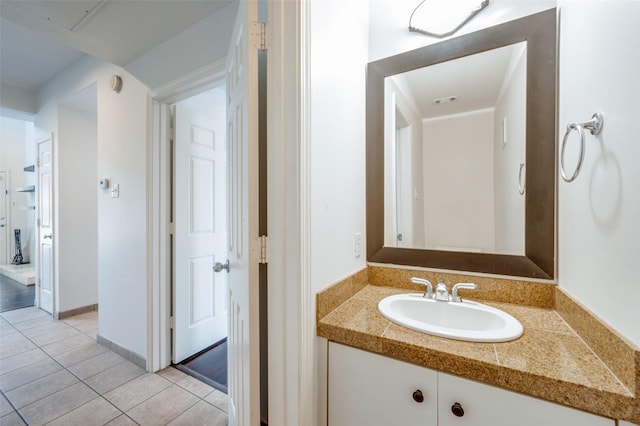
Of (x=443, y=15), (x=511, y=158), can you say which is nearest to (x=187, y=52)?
(x=443, y=15)

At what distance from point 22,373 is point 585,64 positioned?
357cm

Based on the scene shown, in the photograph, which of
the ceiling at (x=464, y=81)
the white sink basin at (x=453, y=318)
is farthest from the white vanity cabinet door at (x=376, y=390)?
the ceiling at (x=464, y=81)

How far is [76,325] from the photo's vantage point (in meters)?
2.67

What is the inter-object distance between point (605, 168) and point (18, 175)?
24.6 feet

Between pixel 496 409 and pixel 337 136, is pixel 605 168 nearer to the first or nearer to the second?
pixel 496 409

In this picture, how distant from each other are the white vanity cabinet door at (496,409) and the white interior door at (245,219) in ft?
2.00

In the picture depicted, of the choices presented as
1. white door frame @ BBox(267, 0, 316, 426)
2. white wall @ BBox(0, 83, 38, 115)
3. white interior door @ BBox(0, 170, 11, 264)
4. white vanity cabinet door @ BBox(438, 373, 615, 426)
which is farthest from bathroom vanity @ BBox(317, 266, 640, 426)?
white interior door @ BBox(0, 170, 11, 264)

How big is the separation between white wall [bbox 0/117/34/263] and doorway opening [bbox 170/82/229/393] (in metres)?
4.73

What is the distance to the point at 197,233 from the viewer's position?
2.13 m

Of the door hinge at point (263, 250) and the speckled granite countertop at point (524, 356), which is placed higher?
the door hinge at point (263, 250)

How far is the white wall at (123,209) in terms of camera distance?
1.91 metres

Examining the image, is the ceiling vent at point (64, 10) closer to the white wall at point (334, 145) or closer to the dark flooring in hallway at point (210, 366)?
the white wall at point (334, 145)

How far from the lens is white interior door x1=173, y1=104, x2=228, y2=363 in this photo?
78.1 inches

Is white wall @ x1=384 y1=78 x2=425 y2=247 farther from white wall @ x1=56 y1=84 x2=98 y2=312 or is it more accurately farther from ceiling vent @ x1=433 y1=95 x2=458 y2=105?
white wall @ x1=56 y1=84 x2=98 y2=312
